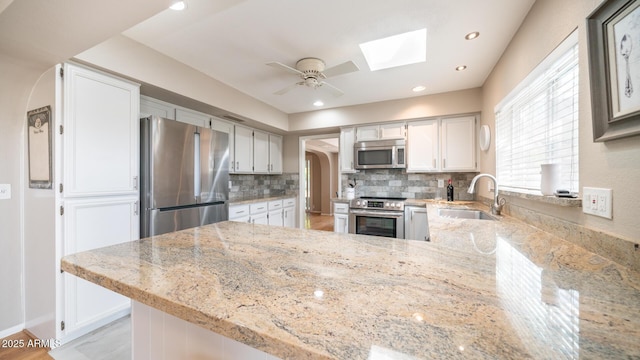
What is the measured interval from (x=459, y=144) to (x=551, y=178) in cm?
209

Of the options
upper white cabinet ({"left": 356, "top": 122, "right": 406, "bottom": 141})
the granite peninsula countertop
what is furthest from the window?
upper white cabinet ({"left": 356, "top": 122, "right": 406, "bottom": 141})

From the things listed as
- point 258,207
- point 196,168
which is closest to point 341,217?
point 258,207

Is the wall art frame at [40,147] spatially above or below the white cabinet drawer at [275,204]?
above

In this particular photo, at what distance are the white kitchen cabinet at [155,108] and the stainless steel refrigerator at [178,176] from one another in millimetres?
365

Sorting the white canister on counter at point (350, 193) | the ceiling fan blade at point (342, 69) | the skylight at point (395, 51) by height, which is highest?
the skylight at point (395, 51)

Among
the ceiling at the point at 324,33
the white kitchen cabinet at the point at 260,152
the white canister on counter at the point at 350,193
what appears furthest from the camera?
the white kitchen cabinet at the point at 260,152

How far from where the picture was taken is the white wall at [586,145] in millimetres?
886

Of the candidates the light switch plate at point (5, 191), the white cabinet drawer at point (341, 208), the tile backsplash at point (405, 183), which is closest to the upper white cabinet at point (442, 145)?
the tile backsplash at point (405, 183)

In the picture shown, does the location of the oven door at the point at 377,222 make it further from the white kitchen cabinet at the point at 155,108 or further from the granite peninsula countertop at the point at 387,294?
the white kitchen cabinet at the point at 155,108

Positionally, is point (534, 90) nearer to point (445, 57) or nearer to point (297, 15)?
point (445, 57)

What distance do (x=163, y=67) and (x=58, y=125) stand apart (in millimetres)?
950

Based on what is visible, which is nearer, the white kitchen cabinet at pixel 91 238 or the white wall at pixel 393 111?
the white kitchen cabinet at pixel 91 238

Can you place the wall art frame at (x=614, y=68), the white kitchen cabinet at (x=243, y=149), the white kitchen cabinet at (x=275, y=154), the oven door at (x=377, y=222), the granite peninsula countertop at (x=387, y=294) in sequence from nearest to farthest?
the granite peninsula countertop at (x=387, y=294), the wall art frame at (x=614, y=68), the oven door at (x=377, y=222), the white kitchen cabinet at (x=243, y=149), the white kitchen cabinet at (x=275, y=154)

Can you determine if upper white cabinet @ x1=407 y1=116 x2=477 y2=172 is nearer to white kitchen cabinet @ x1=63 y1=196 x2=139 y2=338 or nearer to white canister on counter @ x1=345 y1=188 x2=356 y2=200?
white canister on counter @ x1=345 y1=188 x2=356 y2=200
